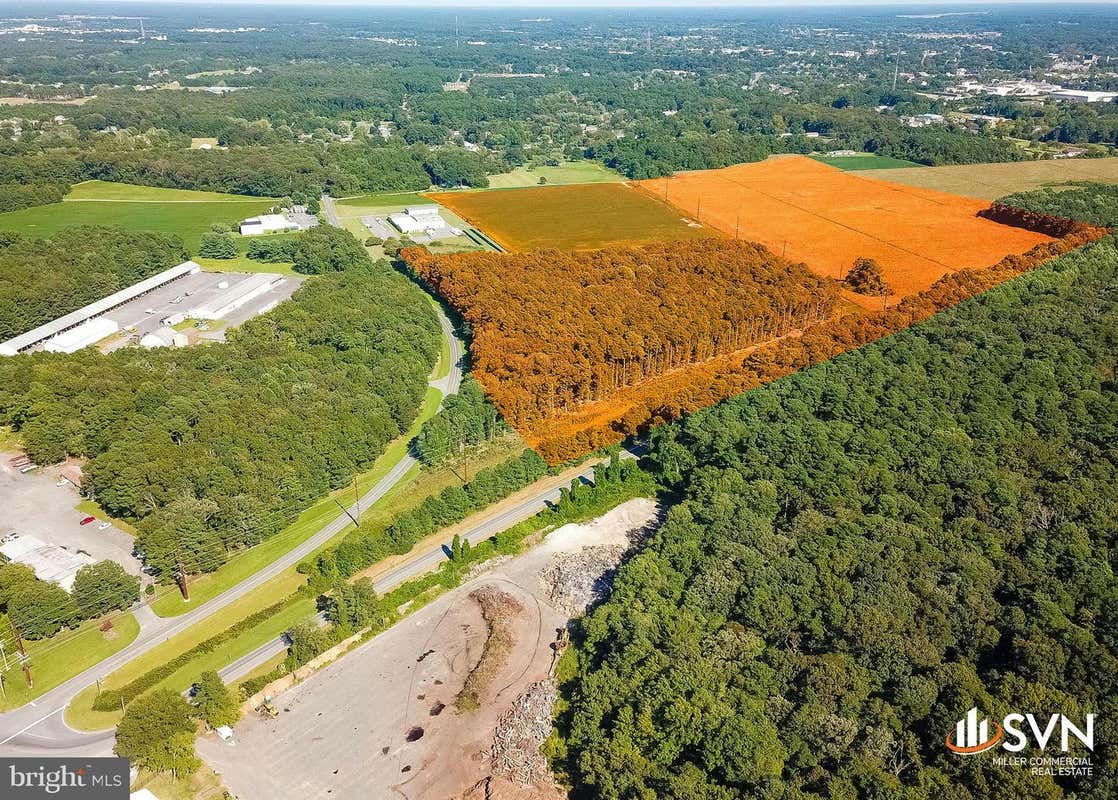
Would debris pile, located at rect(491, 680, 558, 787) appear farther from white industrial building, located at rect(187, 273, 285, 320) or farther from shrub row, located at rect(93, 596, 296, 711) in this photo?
white industrial building, located at rect(187, 273, 285, 320)

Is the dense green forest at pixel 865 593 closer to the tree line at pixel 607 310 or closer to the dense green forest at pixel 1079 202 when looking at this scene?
the tree line at pixel 607 310

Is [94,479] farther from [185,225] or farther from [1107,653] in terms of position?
[185,225]

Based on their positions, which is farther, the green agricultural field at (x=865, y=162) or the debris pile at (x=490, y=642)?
the green agricultural field at (x=865, y=162)

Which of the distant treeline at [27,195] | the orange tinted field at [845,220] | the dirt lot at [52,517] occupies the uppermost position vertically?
the distant treeline at [27,195]

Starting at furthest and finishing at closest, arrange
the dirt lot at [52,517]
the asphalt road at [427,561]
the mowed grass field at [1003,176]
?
the mowed grass field at [1003,176]
the dirt lot at [52,517]
the asphalt road at [427,561]

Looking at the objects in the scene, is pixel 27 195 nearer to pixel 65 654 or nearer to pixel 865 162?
pixel 65 654

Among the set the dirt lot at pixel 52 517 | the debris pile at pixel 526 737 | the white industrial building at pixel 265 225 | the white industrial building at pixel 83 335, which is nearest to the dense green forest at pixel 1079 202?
the debris pile at pixel 526 737
